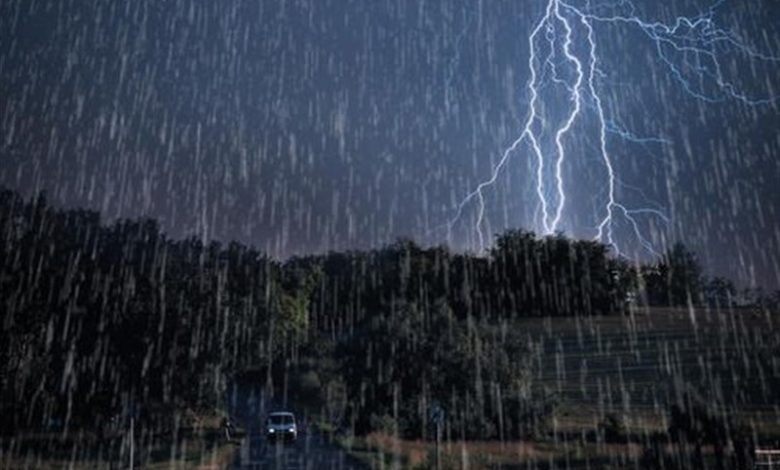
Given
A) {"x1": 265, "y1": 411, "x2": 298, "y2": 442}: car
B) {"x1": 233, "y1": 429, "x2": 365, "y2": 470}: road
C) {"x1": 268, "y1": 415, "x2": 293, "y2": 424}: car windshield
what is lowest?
{"x1": 233, "y1": 429, "x2": 365, "y2": 470}: road

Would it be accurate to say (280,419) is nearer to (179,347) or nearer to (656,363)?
(179,347)

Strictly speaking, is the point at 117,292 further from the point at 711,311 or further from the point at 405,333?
the point at 711,311

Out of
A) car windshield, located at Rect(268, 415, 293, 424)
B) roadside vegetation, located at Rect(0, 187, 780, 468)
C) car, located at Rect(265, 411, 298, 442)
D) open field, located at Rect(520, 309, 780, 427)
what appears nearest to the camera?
roadside vegetation, located at Rect(0, 187, 780, 468)

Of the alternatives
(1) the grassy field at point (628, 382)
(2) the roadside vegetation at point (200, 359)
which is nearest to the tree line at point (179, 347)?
(2) the roadside vegetation at point (200, 359)

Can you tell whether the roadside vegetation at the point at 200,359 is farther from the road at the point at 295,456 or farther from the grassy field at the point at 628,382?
the road at the point at 295,456

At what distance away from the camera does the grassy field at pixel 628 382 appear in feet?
84.1

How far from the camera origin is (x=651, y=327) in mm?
72875

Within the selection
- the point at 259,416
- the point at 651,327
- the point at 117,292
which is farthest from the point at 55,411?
the point at 651,327

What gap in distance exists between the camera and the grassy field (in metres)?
25.6

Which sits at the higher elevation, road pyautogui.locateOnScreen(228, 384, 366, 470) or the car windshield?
the car windshield

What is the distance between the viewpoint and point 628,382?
51.7 metres

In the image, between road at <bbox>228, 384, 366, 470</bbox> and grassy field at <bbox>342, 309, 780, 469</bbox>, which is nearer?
road at <bbox>228, 384, 366, 470</bbox>

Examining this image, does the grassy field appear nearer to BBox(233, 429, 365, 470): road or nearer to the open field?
the open field

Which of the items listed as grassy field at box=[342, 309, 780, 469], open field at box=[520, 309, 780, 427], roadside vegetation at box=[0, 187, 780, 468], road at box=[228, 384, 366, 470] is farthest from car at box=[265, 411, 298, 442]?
open field at box=[520, 309, 780, 427]
